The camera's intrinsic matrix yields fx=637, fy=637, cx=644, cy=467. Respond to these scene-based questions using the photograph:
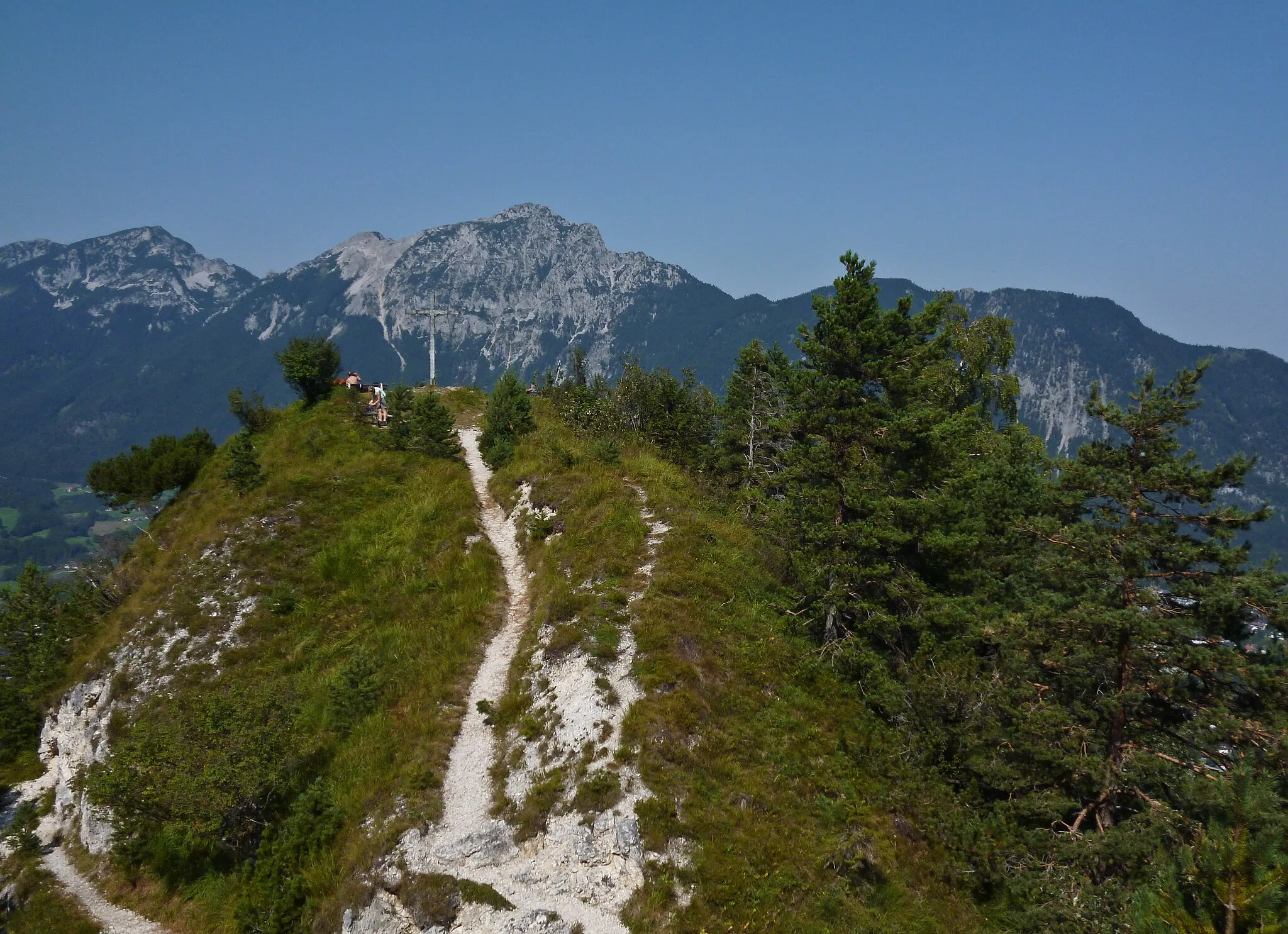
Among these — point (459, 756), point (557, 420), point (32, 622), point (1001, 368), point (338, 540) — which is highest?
point (1001, 368)

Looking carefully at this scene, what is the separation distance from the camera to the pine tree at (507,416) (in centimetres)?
4091

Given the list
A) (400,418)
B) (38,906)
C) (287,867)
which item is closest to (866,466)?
(287,867)

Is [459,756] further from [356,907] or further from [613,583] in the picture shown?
[613,583]

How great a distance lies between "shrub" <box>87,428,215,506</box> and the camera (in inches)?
1490

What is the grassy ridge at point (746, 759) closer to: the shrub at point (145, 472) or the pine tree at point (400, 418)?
the pine tree at point (400, 418)

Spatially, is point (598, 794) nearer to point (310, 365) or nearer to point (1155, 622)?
point (1155, 622)

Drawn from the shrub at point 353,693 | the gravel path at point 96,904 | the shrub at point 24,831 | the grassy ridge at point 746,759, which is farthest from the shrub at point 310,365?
the gravel path at point 96,904

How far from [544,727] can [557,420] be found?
30026 millimetres

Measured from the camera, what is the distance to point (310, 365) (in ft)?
149

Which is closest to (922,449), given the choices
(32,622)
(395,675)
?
(395,675)

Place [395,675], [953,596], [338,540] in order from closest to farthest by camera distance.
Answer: [395,675]
[953,596]
[338,540]

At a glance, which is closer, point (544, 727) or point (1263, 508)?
point (1263, 508)

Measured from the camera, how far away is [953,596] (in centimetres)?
2475

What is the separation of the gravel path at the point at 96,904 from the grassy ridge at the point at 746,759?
12827 mm
